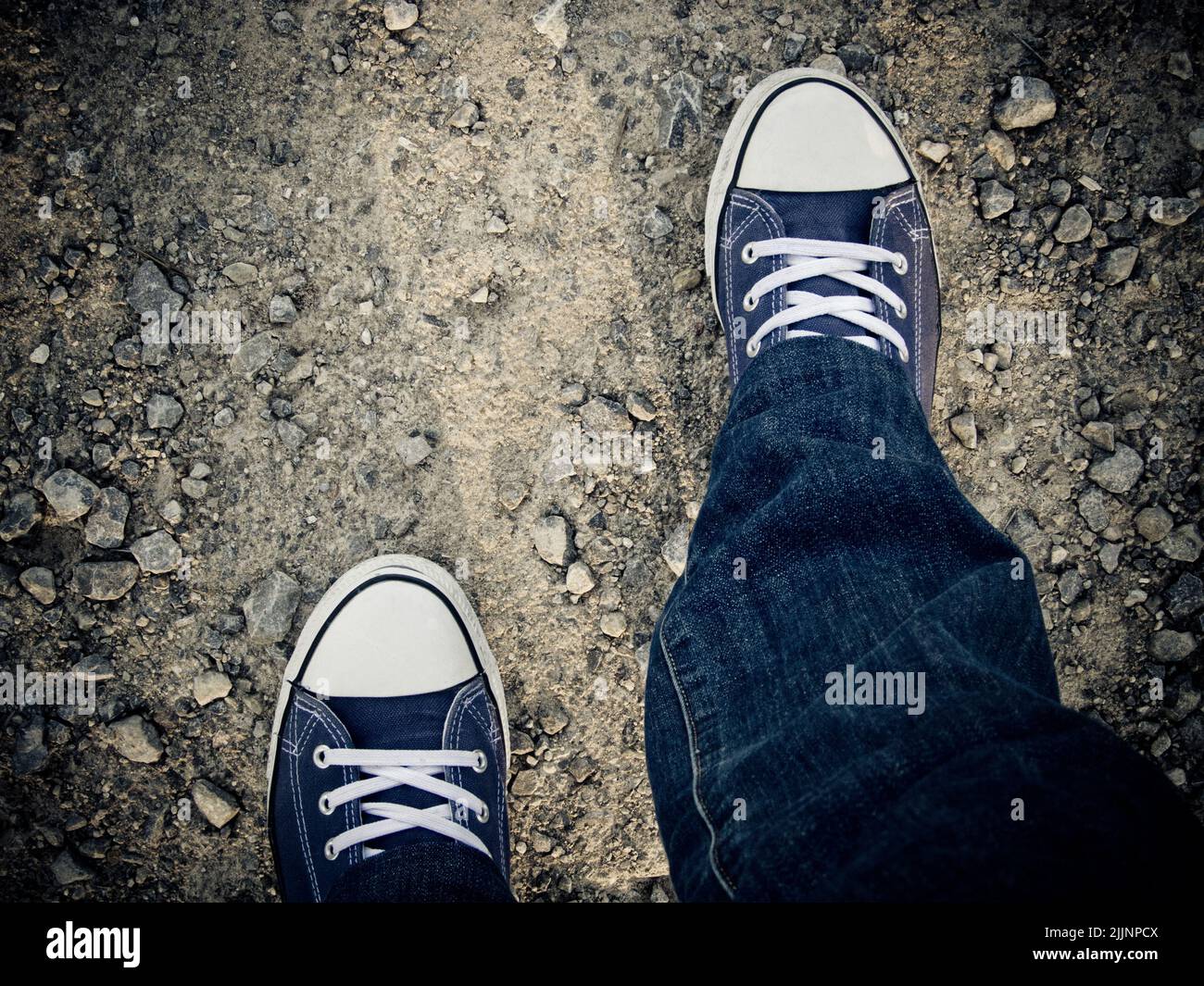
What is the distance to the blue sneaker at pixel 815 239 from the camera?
1.61 metres

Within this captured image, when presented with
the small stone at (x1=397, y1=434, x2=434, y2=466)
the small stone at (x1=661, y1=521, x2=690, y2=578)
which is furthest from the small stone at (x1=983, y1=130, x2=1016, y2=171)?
the small stone at (x1=397, y1=434, x2=434, y2=466)

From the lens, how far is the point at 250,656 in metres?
1.65

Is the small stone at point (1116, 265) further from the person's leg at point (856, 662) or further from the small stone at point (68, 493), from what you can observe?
the small stone at point (68, 493)

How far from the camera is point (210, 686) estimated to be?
162cm

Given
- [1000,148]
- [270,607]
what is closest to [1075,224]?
[1000,148]

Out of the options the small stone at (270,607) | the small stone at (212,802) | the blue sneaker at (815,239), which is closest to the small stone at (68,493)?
the small stone at (270,607)

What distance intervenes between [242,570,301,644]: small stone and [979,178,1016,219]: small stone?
1.73 m

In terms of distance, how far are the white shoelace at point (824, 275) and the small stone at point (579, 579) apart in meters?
0.59

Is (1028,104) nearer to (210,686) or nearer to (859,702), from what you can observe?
(859,702)

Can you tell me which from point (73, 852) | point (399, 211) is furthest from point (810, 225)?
point (73, 852)
